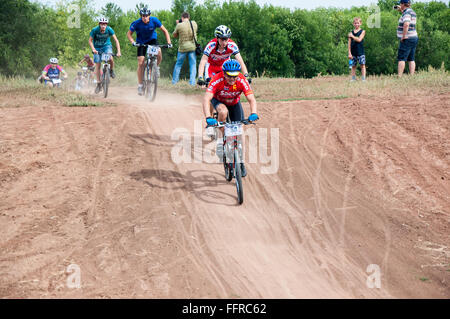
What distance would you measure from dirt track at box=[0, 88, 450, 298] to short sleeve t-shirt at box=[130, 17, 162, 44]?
214 centimetres

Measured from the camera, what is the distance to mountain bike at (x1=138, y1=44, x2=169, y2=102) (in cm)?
1227

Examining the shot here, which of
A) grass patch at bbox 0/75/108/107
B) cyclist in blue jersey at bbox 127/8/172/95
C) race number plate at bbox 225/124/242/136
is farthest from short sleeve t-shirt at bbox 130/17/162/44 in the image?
race number plate at bbox 225/124/242/136

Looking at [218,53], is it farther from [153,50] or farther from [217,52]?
[153,50]

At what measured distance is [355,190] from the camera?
8.33m

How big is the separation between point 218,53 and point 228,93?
5.49ft

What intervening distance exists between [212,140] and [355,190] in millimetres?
3361

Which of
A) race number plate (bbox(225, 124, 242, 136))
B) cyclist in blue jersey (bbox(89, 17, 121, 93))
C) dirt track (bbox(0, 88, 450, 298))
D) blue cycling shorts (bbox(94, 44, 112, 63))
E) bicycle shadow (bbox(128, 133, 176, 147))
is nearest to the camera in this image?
dirt track (bbox(0, 88, 450, 298))

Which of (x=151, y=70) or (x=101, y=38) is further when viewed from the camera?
(x=101, y=38)

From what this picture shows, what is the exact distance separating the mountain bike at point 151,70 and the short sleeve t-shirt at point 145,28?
→ 188 millimetres

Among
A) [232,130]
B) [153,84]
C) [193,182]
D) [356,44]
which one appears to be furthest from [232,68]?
[356,44]

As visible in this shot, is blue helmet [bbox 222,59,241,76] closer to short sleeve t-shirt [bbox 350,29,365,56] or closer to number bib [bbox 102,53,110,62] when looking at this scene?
number bib [bbox 102,53,110,62]

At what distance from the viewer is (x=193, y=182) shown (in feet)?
27.3
